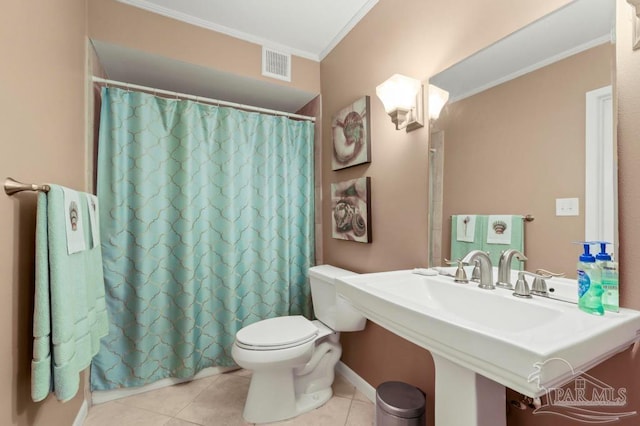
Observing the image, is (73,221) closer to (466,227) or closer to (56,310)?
(56,310)

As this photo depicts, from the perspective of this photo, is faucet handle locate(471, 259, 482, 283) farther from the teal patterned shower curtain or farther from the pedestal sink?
the teal patterned shower curtain

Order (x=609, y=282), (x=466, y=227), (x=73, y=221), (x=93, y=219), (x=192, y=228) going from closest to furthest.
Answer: (x=609, y=282), (x=73, y=221), (x=466, y=227), (x=93, y=219), (x=192, y=228)

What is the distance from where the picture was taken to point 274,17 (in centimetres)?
182

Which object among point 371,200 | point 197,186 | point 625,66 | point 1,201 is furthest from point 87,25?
point 625,66

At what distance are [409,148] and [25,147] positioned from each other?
4.99ft

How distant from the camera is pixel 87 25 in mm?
1604

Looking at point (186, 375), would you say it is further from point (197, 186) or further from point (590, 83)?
point (590, 83)

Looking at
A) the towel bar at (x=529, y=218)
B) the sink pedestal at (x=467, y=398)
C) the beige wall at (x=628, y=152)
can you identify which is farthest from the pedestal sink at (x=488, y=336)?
the towel bar at (x=529, y=218)

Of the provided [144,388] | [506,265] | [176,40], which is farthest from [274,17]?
[144,388]

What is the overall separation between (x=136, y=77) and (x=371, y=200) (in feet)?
6.13

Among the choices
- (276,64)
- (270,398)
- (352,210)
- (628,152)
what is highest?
(276,64)

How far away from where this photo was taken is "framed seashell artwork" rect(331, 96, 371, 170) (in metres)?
1.74

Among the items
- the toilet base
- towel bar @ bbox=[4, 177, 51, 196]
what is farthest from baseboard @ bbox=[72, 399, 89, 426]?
towel bar @ bbox=[4, 177, 51, 196]

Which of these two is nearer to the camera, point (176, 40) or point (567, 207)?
point (567, 207)
